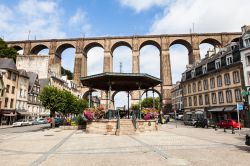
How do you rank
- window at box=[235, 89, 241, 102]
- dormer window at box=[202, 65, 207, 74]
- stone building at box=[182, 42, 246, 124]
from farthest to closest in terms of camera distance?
dormer window at box=[202, 65, 207, 74], stone building at box=[182, 42, 246, 124], window at box=[235, 89, 241, 102]

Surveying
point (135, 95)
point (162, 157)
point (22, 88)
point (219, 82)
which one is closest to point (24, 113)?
point (22, 88)

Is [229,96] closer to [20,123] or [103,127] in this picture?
[103,127]

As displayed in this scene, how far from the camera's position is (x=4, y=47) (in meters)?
51.0

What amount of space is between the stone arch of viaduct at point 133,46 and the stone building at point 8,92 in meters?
22.1

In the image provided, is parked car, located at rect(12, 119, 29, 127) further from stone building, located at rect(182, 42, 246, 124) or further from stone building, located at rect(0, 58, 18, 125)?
stone building, located at rect(182, 42, 246, 124)

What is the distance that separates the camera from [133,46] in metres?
63.7

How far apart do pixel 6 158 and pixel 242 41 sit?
29.7m

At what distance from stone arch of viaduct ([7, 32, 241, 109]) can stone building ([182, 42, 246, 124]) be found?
67.7 feet

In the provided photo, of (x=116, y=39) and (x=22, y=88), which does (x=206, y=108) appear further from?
(x=116, y=39)

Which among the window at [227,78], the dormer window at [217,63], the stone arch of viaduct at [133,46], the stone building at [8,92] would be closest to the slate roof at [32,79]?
the stone building at [8,92]

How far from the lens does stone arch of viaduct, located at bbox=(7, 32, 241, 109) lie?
60688mm

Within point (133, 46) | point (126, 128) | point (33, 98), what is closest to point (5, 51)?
point (33, 98)

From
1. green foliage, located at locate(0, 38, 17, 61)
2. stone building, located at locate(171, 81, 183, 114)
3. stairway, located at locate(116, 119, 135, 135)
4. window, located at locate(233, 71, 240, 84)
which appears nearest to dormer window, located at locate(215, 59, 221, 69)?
window, located at locate(233, 71, 240, 84)

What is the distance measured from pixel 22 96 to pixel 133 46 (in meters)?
35.2
